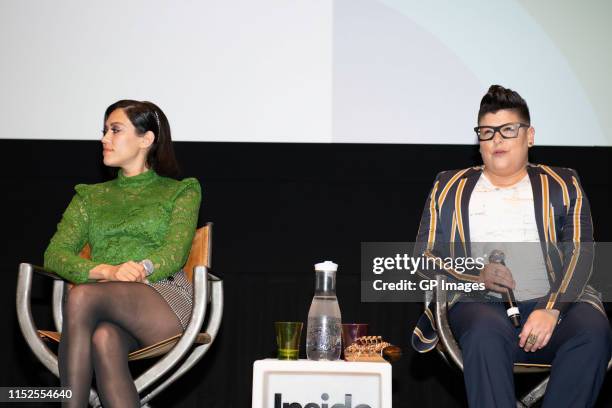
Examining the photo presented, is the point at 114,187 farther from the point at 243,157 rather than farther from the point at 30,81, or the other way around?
the point at 30,81

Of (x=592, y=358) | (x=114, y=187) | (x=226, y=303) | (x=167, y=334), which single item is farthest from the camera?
(x=226, y=303)

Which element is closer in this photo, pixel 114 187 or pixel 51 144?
pixel 114 187

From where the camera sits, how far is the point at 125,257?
2502 millimetres

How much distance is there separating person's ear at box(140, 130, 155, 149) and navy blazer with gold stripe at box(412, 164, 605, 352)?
98 cm

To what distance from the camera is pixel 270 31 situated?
3469 mm

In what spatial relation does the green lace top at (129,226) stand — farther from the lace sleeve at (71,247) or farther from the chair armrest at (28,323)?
the chair armrest at (28,323)

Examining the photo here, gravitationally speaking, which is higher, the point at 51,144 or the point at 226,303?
the point at 51,144

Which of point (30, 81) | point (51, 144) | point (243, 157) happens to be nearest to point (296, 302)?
point (243, 157)

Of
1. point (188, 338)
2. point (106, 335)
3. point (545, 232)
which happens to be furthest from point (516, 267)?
point (106, 335)

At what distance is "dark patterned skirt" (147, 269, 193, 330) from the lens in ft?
7.70

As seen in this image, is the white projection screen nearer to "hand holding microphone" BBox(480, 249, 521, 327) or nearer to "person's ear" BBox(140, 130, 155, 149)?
"person's ear" BBox(140, 130, 155, 149)

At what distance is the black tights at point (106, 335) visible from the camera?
6.75ft

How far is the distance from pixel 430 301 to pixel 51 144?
6.27ft

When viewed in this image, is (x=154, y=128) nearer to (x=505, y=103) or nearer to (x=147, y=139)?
(x=147, y=139)
